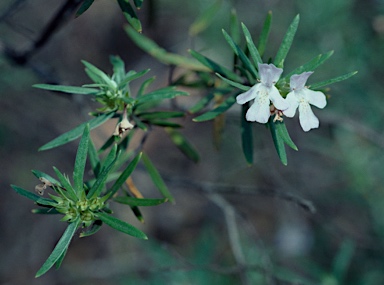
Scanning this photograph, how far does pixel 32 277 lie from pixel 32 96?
235cm

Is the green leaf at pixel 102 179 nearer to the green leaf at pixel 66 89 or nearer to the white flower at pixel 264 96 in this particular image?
the green leaf at pixel 66 89

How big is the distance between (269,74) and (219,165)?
4189mm

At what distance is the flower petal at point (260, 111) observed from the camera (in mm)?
1933

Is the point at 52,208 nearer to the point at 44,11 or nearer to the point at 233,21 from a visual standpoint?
the point at 233,21

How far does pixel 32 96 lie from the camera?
554cm

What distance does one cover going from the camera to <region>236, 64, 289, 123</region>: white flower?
1.94m

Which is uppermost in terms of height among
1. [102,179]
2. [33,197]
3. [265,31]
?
[265,31]

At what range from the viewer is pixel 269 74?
1.97 m

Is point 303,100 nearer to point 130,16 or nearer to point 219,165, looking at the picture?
point 130,16

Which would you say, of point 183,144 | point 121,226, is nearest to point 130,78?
point 121,226

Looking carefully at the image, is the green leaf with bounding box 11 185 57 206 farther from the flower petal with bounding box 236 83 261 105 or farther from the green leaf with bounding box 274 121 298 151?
the green leaf with bounding box 274 121 298 151

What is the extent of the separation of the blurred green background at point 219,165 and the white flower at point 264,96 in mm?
2254

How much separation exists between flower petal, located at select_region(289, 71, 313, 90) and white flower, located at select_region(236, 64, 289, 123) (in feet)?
0.22

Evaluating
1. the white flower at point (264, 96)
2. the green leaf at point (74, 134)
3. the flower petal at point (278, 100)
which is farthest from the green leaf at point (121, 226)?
the flower petal at point (278, 100)
